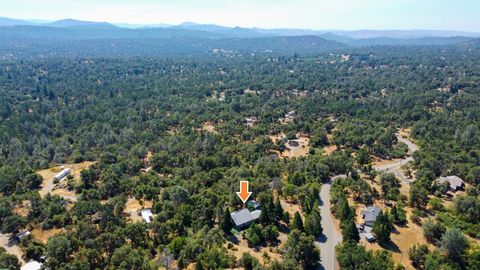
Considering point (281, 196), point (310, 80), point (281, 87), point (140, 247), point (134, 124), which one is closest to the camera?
point (140, 247)

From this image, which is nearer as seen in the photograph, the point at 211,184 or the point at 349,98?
the point at 211,184

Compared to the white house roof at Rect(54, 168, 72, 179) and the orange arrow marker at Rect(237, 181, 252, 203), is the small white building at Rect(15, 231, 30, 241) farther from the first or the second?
the orange arrow marker at Rect(237, 181, 252, 203)

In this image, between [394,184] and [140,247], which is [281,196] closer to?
[394,184]

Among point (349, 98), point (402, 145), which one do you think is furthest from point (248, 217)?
point (349, 98)

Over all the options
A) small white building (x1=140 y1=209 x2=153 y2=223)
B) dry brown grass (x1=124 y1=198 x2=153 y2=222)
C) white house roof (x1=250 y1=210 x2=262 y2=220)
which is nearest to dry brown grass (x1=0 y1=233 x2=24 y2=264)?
dry brown grass (x1=124 y1=198 x2=153 y2=222)

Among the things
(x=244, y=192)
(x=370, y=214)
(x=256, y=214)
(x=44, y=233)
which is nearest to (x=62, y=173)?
(x=44, y=233)

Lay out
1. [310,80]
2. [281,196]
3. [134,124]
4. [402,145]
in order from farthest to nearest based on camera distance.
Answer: [310,80]
[134,124]
[402,145]
[281,196]
